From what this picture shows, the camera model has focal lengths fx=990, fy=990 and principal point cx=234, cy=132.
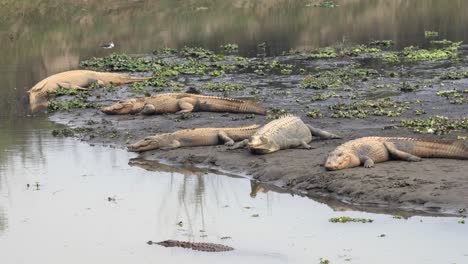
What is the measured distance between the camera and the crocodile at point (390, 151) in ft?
43.1

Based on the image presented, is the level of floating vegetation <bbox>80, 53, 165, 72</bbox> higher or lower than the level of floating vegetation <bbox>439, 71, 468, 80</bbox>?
lower

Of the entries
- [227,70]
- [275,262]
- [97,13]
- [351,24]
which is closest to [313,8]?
[351,24]

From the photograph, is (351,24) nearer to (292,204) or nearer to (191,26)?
(191,26)

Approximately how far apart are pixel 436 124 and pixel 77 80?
983 centimetres

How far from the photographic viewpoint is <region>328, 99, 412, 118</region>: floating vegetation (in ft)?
55.3

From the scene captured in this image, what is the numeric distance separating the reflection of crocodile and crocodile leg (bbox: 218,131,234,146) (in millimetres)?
866

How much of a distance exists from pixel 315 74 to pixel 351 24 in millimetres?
10884

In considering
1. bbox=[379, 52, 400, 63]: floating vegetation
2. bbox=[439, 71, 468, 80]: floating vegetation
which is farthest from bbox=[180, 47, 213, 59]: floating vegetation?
bbox=[439, 71, 468, 80]: floating vegetation

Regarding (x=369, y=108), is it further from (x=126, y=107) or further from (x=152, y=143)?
(x=126, y=107)

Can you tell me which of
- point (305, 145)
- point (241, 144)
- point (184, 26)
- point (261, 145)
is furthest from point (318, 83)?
point (184, 26)

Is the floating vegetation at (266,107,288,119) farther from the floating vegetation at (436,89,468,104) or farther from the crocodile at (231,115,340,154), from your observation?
the floating vegetation at (436,89,468,104)

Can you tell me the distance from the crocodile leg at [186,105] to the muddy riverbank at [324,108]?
0.28 meters

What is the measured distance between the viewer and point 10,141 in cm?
1744

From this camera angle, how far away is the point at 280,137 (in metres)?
14.7
